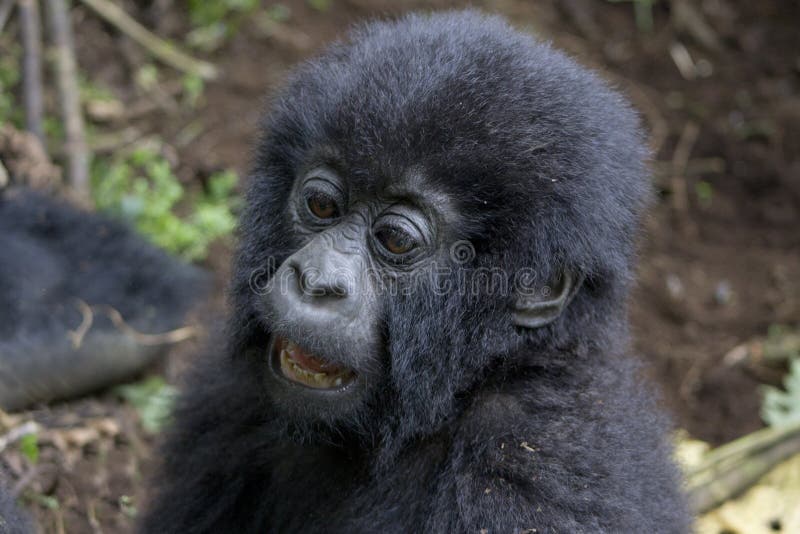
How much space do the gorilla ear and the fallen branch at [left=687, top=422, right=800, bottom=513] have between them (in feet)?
5.94

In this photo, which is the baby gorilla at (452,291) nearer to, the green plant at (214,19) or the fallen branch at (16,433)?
the fallen branch at (16,433)

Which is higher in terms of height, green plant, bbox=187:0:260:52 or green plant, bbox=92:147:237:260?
green plant, bbox=187:0:260:52

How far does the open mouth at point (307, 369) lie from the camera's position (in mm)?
3061

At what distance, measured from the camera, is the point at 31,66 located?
225 inches

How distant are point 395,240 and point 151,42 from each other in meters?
4.32

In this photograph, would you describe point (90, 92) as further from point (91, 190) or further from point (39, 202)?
point (39, 202)

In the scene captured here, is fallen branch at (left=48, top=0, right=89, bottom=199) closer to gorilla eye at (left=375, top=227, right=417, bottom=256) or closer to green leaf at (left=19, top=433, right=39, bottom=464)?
green leaf at (left=19, top=433, right=39, bottom=464)

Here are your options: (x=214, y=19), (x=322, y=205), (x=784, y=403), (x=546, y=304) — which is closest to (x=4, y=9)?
(x=214, y=19)

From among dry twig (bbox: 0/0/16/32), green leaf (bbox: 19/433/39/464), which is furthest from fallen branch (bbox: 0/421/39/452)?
dry twig (bbox: 0/0/16/32)

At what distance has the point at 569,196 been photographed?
2939 mm

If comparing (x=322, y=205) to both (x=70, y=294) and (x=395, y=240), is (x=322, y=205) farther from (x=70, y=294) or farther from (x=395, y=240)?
(x=70, y=294)

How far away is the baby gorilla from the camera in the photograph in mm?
2918

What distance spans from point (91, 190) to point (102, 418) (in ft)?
5.98

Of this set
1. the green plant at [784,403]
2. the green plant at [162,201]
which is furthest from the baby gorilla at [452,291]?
the green plant at [162,201]
